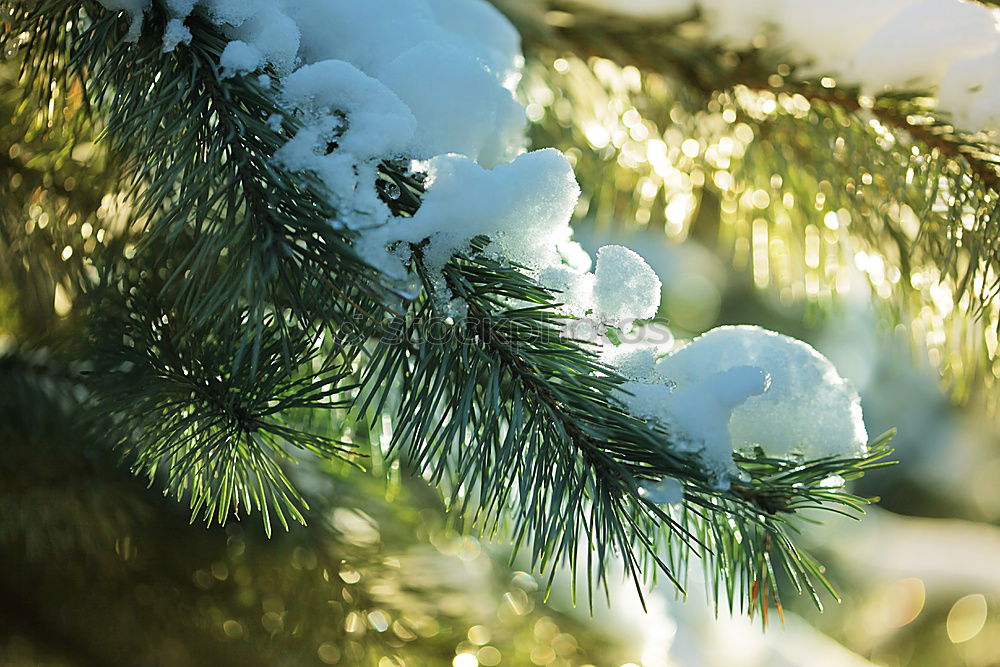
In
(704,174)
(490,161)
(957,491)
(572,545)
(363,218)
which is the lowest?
(572,545)

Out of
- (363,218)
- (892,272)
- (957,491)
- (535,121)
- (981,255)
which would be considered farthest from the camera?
(957,491)

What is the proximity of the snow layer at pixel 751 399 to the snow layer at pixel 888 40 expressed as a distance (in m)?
0.23

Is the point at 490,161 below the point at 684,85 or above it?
below

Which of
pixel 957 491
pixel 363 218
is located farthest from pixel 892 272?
pixel 957 491

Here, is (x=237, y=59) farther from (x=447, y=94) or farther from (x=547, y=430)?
(x=547, y=430)

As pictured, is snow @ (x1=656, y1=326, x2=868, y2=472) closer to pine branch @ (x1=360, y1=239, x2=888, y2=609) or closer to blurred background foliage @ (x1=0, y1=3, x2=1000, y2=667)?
pine branch @ (x1=360, y1=239, x2=888, y2=609)

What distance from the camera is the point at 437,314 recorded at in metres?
0.32

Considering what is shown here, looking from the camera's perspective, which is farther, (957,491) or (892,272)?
(957,491)

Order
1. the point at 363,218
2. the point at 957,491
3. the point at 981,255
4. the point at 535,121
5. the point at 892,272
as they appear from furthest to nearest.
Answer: the point at 957,491, the point at 535,121, the point at 892,272, the point at 981,255, the point at 363,218

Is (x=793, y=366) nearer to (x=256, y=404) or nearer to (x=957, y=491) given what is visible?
(x=256, y=404)

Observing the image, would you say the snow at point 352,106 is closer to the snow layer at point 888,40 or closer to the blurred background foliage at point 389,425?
→ the blurred background foliage at point 389,425

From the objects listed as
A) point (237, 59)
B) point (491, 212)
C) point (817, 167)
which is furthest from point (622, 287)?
point (817, 167)

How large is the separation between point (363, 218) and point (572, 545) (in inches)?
6.8

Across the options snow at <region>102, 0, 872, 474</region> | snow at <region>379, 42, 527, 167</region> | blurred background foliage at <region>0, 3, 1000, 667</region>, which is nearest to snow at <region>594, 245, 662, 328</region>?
snow at <region>102, 0, 872, 474</region>
